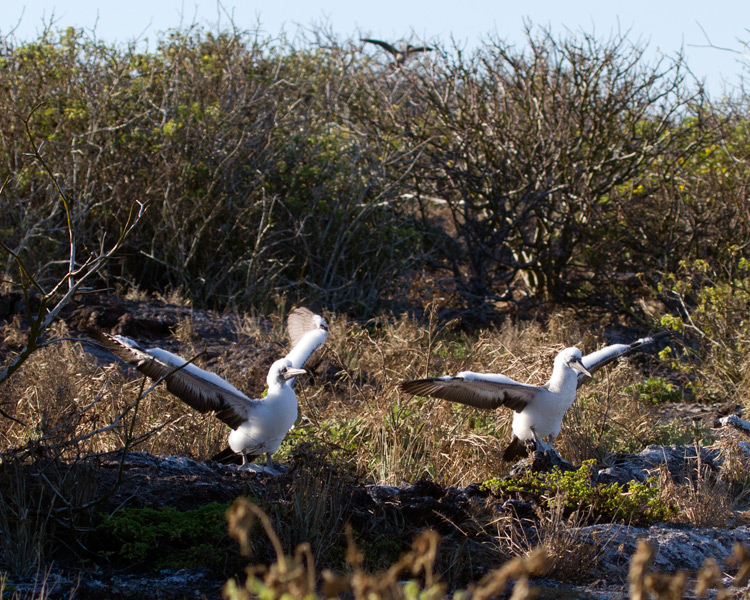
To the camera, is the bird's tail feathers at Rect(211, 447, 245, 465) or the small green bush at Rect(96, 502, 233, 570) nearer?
the small green bush at Rect(96, 502, 233, 570)

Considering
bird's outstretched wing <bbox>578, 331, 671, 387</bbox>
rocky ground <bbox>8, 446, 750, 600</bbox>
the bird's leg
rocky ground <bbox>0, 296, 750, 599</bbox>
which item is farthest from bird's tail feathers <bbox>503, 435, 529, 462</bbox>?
rocky ground <bbox>8, 446, 750, 600</bbox>

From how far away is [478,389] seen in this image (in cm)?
537

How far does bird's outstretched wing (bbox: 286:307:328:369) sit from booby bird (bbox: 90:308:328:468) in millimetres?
328

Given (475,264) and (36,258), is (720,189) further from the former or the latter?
(36,258)

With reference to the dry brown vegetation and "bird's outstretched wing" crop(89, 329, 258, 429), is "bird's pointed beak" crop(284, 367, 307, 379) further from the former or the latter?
the dry brown vegetation

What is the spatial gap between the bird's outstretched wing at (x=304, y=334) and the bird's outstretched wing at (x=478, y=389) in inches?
29.6

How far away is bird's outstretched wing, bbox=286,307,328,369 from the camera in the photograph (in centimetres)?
569

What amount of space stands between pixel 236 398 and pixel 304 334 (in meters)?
1.61

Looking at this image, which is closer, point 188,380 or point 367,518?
point 367,518

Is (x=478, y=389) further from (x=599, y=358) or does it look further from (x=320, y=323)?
(x=320, y=323)

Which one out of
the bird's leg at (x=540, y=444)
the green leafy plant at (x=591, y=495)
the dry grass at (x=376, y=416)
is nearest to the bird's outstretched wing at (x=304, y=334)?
the dry grass at (x=376, y=416)

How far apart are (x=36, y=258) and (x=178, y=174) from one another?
Answer: 5.78ft

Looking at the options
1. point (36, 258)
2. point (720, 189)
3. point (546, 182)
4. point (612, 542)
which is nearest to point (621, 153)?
point (546, 182)

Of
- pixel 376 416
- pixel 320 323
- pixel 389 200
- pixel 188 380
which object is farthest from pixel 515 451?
pixel 389 200
